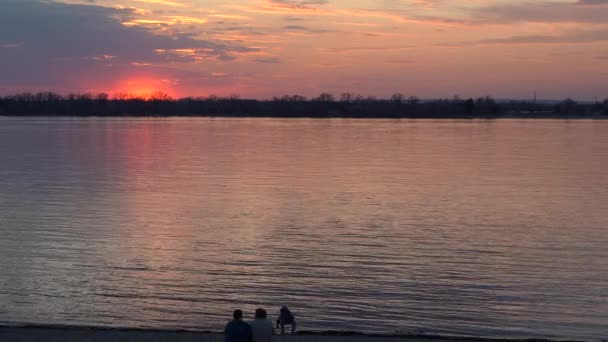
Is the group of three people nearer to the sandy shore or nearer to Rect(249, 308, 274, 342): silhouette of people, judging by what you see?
Rect(249, 308, 274, 342): silhouette of people

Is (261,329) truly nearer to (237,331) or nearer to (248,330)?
(248,330)

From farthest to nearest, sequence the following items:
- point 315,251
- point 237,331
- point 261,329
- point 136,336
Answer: point 315,251 < point 136,336 < point 261,329 < point 237,331

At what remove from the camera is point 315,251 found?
757 inches

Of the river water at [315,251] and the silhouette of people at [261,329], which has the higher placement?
the silhouette of people at [261,329]

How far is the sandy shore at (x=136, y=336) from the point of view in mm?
10711

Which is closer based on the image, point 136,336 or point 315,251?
point 136,336

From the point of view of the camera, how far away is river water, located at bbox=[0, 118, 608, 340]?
46.1ft

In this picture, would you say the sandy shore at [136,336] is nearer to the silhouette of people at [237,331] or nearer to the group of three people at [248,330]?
the group of three people at [248,330]

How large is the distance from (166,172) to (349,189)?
500 inches

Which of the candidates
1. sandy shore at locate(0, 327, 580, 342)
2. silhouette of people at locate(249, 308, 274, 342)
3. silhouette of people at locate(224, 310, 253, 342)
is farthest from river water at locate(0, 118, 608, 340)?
silhouette of people at locate(224, 310, 253, 342)

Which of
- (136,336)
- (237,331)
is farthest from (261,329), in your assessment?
(136,336)

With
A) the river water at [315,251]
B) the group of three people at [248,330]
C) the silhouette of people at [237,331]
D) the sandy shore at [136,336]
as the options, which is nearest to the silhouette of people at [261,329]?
the group of three people at [248,330]

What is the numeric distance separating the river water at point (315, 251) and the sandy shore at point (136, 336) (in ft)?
5.64

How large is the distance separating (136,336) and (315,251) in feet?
28.7
